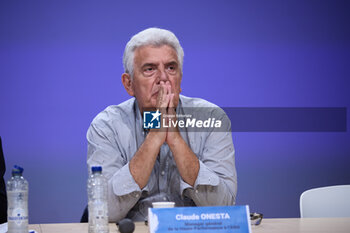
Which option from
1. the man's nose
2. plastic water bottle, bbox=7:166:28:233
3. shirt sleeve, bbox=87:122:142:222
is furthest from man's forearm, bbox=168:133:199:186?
plastic water bottle, bbox=7:166:28:233

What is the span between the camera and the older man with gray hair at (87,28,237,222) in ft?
7.43

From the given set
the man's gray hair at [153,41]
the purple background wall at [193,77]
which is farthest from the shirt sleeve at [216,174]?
the purple background wall at [193,77]

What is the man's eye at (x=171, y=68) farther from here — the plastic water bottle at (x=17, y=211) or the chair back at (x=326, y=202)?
the plastic water bottle at (x=17, y=211)

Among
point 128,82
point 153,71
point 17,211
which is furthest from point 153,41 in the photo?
point 17,211

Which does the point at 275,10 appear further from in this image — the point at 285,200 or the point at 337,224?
the point at 337,224

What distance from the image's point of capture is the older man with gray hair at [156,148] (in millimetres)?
2266

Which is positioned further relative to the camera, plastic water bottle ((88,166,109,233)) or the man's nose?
the man's nose

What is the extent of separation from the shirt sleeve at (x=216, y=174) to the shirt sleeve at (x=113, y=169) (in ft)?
0.87

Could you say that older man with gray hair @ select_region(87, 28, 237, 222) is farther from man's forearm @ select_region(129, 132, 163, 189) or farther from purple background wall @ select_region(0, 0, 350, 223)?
purple background wall @ select_region(0, 0, 350, 223)

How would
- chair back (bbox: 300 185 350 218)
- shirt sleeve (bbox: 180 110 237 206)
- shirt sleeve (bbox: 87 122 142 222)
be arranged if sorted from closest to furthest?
shirt sleeve (bbox: 87 122 142 222), shirt sleeve (bbox: 180 110 237 206), chair back (bbox: 300 185 350 218)

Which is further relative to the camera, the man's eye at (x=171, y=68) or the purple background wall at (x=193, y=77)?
the purple background wall at (x=193, y=77)

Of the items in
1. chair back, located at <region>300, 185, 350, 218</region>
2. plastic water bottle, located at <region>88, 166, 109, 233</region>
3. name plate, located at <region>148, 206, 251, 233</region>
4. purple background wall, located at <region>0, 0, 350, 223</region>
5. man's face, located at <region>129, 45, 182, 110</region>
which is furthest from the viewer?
purple background wall, located at <region>0, 0, 350, 223</region>

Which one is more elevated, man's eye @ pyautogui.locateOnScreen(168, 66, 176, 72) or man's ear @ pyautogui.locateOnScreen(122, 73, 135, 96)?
man's eye @ pyautogui.locateOnScreen(168, 66, 176, 72)

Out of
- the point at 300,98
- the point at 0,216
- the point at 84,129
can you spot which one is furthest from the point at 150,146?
the point at 300,98
